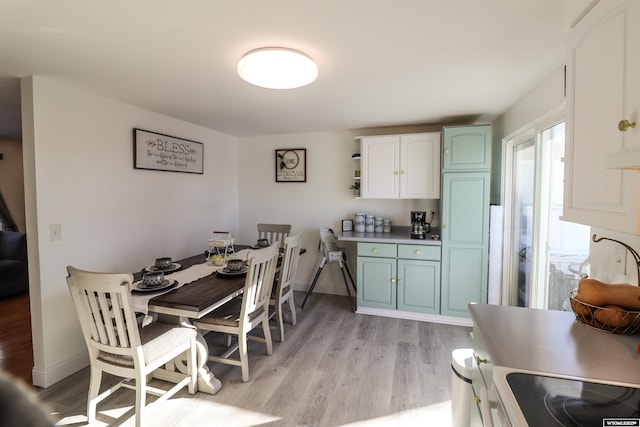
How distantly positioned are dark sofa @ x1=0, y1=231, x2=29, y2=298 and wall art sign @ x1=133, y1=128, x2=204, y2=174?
2574 mm

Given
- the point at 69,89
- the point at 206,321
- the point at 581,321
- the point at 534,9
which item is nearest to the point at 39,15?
the point at 69,89

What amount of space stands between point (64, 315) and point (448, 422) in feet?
9.22

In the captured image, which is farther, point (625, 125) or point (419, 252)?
point (419, 252)

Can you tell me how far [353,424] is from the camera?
1.82 meters

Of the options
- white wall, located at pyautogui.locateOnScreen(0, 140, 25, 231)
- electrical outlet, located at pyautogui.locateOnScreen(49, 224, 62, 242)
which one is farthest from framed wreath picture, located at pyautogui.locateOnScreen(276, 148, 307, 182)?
white wall, located at pyautogui.locateOnScreen(0, 140, 25, 231)

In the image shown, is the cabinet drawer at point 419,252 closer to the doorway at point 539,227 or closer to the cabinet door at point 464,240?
the cabinet door at point 464,240

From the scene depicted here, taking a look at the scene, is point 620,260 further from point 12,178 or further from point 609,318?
point 12,178

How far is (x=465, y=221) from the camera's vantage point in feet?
10.2

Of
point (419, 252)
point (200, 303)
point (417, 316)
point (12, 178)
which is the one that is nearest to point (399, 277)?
point (419, 252)

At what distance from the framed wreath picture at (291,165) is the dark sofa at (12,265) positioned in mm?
3493

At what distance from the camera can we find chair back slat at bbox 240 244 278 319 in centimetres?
212

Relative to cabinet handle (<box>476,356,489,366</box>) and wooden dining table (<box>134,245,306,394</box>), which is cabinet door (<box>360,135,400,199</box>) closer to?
wooden dining table (<box>134,245,306,394</box>)

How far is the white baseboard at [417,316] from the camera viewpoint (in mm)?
3156

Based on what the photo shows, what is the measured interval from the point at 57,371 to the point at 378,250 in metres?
2.91
